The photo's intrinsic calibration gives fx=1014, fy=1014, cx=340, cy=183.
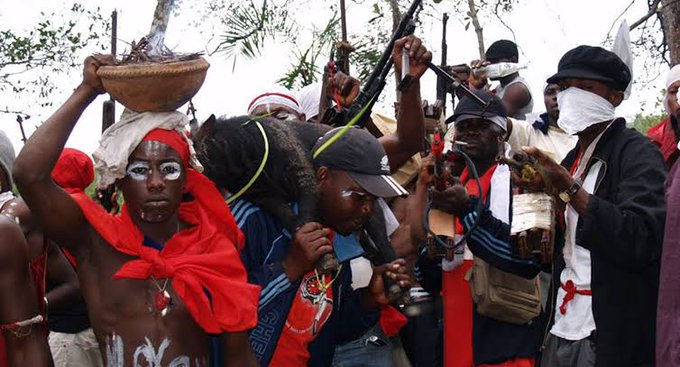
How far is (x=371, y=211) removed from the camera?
480 cm

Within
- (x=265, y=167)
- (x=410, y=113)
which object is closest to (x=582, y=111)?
(x=410, y=113)

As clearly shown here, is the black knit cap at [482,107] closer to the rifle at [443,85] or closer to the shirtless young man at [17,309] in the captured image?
the rifle at [443,85]

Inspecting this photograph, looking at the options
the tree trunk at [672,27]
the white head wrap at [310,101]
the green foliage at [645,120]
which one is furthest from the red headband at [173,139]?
the green foliage at [645,120]

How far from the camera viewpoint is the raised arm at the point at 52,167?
3.92 metres

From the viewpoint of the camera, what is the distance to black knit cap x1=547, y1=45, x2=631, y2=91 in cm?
548

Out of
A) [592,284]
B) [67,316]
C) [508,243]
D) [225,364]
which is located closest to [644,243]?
[592,284]

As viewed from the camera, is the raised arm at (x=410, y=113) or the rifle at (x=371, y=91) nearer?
the raised arm at (x=410, y=113)

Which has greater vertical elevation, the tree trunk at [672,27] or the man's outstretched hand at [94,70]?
the man's outstretched hand at [94,70]

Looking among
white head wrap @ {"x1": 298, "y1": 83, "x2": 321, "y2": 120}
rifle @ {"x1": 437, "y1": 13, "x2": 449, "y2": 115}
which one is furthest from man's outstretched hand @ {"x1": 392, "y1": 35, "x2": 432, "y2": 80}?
rifle @ {"x1": 437, "y1": 13, "x2": 449, "y2": 115}

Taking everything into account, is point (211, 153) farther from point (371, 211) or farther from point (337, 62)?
point (337, 62)

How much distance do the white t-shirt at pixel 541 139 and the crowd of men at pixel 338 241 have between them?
0.52 m

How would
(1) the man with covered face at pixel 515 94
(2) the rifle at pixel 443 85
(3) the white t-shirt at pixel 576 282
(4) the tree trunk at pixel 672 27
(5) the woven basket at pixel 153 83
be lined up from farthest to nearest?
(4) the tree trunk at pixel 672 27 → (1) the man with covered face at pixel 515 94 → (2) the rifle at pixel 443 85 → (3) the white t-shirt at pixel 576 282 → (5) the woven basket at pixel 153 83

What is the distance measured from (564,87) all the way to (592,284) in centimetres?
116

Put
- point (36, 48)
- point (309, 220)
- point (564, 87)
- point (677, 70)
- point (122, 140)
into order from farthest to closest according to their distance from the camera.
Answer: point (36, 48) < point (677, 70) < point (564, 87) < point (309, 220) < point (122, 140)
